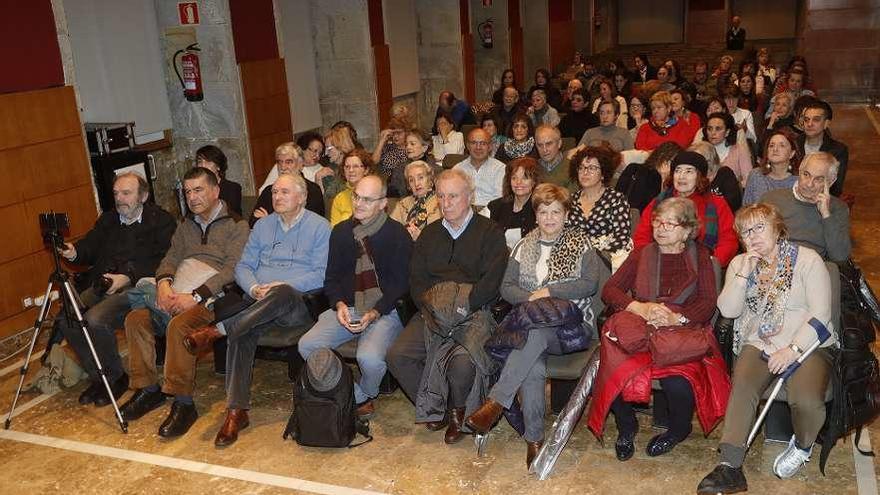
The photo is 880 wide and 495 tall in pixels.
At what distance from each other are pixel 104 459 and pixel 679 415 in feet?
9.77

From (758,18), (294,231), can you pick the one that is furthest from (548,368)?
(758,18)

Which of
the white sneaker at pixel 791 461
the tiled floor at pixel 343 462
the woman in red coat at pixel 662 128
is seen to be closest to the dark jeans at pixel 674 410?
the tiled floor at pixel 343 462

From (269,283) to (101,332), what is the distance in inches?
43.7

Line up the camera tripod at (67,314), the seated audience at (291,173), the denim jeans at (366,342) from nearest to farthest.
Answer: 1. the denim jeans at (366,342)
2. the camera tripod at (67,314)
3. the seated audience at (291,173)

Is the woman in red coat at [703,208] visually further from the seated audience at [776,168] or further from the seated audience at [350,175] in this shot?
the seated audience at [350,175]

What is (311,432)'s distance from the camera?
425 cm

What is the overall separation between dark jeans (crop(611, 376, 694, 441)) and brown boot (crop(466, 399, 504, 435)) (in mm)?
576

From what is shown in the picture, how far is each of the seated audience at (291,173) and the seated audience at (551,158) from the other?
1675 mm

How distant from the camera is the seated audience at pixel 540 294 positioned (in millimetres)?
4000

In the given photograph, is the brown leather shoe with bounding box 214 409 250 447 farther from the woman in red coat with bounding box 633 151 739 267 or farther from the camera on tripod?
the woman in red coat with bounding box 633 151 739 267

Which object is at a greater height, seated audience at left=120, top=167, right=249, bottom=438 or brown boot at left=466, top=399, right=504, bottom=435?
seated audience at left=120, top=167, right=249, bottom=438

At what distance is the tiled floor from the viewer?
12.5ft

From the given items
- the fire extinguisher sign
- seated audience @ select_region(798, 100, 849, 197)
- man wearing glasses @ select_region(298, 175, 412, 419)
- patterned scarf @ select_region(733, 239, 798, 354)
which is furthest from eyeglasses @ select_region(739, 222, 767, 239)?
the fire extinguisher sign

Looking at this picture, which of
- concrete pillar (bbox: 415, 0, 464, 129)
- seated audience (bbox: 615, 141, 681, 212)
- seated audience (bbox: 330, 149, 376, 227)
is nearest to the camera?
seated audience (bbox: 615, 141, 681, 212)
